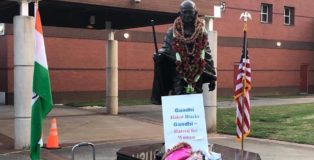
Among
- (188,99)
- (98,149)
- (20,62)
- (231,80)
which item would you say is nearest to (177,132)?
(188,99)

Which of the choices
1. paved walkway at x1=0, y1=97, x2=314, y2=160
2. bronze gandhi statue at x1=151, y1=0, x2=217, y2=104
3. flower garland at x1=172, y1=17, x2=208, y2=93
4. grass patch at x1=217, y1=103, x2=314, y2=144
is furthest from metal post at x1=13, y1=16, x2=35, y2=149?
flower garland at x1=172, y1=17, x2=208, y2=93

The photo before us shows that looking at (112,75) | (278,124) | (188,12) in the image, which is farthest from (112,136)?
(188,12)

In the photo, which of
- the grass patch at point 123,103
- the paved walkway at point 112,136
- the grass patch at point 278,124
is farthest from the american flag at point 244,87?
the grass patch at point 123,103

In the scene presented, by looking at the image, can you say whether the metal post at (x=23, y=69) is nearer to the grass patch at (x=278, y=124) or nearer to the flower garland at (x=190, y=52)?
the grass patch at (x=278, y=124)

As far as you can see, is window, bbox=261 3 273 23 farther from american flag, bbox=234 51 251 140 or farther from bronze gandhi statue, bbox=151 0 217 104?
bronze gandhi statue, bbox=151 0 217 104

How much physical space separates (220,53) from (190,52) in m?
28.1

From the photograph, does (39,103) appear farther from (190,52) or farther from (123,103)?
(123,103)

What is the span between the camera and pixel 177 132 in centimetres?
616

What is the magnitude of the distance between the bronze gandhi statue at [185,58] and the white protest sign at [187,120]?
65 cm

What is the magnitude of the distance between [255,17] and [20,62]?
26224mm

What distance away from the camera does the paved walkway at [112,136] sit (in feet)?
39.5

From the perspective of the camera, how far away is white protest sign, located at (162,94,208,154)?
241 inches

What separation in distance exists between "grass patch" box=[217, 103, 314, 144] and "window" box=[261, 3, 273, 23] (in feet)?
51.2

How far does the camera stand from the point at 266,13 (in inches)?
1479
